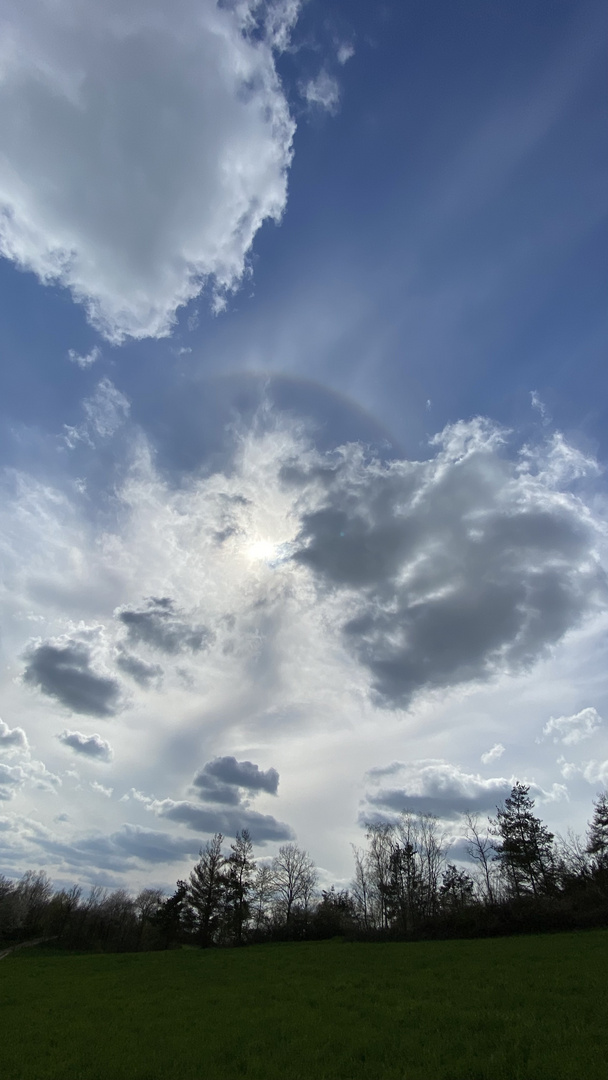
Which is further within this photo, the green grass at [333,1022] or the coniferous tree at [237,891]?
the coniferous tree at [237,891]

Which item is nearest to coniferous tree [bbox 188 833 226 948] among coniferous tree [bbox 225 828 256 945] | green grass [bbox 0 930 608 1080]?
coniferous tree [bbox 225 828 256 945]

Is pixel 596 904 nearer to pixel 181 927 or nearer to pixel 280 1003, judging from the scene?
pixel 280 1003

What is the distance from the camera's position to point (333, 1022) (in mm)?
14484

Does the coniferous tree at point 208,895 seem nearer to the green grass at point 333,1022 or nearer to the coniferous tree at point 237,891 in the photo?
the coniferous tree at point 237,891

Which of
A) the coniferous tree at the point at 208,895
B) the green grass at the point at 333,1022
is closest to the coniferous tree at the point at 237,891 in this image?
the coniferous tree at the point at 208,895

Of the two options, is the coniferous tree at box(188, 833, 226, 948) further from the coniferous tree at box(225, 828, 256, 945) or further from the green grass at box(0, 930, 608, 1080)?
the green grass at box(0, 930, 608, 1080)

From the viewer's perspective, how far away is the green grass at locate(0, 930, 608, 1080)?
1066cm

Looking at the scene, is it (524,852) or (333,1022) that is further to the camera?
(524,852)

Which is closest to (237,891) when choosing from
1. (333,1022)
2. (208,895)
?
(208,895)

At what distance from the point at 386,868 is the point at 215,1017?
69439mm

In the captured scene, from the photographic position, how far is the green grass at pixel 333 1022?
35.0 feet

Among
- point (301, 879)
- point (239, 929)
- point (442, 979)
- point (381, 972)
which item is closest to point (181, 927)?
point (239, 929)

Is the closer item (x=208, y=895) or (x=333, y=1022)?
(x=333, y=1022)

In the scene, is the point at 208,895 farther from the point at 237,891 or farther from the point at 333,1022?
the point at 333,1022
